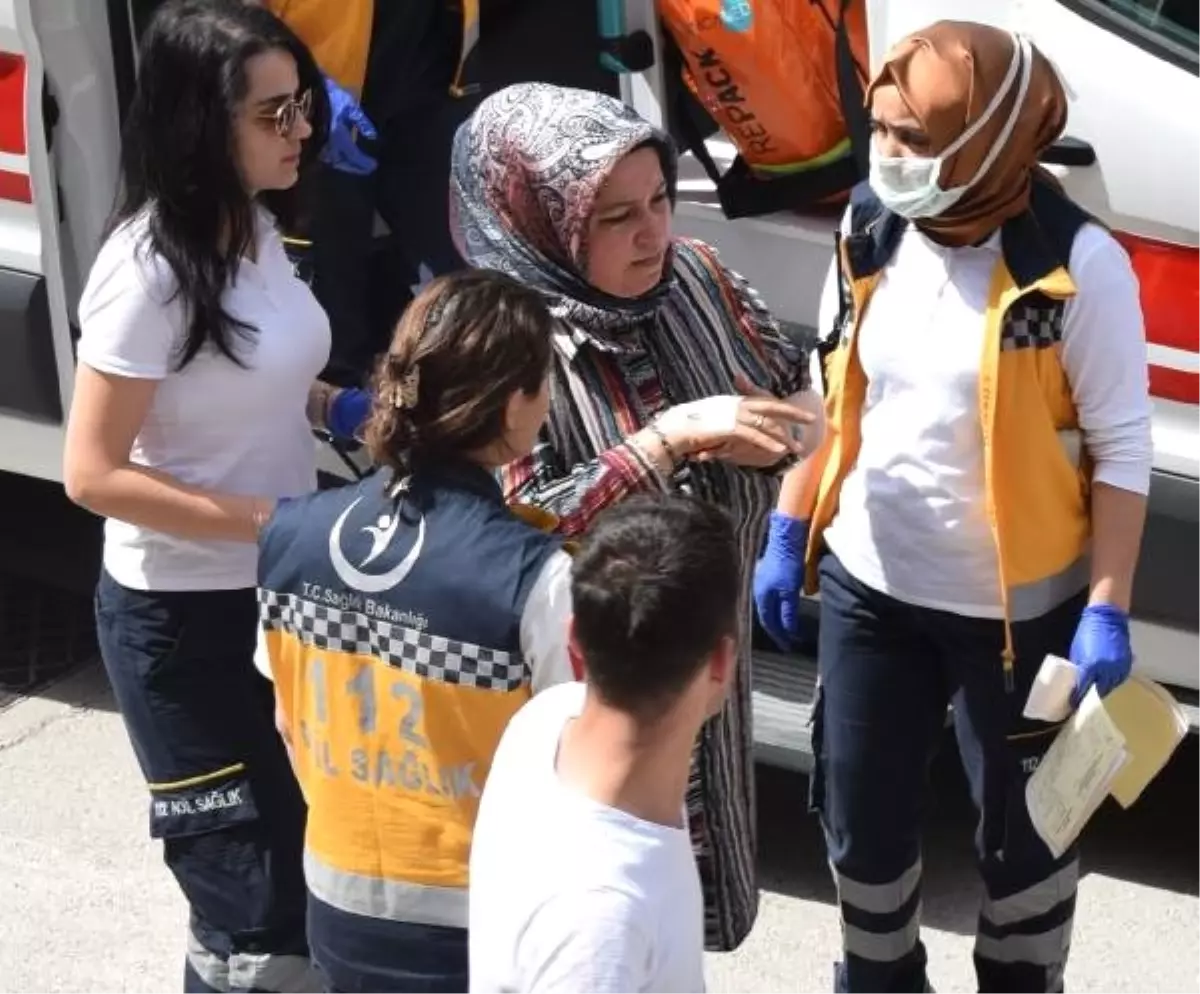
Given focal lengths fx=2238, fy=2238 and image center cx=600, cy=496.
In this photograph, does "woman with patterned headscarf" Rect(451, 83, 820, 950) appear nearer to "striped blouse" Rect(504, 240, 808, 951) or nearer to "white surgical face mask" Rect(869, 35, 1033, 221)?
"striped blouse" Rect(504, 240, 808, 951)

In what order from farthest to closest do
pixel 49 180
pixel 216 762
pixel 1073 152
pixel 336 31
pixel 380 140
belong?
pixel 380 140 < pixel 336 31 < pixel 49 180 < pixel 1073 152 < pixel 216 762

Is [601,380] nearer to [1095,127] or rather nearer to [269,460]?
[269,460]

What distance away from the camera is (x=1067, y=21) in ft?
10.9

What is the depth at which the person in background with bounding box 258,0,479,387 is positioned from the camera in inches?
161

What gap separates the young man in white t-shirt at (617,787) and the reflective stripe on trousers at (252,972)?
104cm

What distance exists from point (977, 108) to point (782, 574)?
751 millimetres

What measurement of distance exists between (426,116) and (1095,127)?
1611 millimetres

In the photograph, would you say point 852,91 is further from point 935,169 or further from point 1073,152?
point 935,169

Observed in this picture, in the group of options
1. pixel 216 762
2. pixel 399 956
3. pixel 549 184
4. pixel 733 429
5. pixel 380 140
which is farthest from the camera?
pixel 380 140

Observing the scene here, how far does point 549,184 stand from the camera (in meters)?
2.63

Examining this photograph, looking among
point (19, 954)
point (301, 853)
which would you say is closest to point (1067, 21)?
point (301, 853)

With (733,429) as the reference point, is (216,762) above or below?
below

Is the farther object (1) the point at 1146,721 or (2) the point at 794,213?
(2) the point at 794,213

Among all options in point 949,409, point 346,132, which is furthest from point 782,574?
point 346,132
